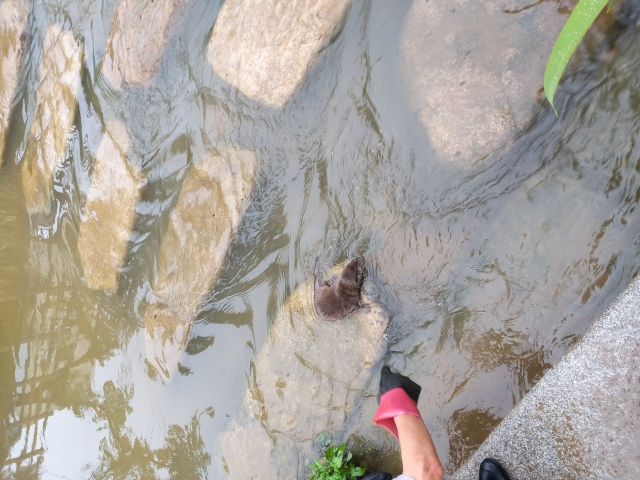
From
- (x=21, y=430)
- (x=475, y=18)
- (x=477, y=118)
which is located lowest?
(x=21, y=430)

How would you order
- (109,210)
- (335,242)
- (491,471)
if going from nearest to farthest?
1. (491,471)
2. (335,242)
3. (109,210)

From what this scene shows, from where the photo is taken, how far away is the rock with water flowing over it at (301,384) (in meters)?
2.92

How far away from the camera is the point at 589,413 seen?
2109 mm

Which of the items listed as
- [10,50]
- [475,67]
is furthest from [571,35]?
[10,50]

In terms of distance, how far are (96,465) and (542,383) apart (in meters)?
4.22

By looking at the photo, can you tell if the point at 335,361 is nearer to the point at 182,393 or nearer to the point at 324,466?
the point at 324,466

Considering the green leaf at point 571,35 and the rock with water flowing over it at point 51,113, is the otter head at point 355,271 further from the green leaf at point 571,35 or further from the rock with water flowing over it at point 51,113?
the rock with water flowing over it at point 51,113

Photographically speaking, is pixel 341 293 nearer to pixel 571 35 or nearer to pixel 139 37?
pixel 571 35

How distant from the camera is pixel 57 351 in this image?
448 centimetres

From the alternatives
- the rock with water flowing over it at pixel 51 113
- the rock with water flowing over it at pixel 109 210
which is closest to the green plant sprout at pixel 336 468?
the rock with water flowing over it at pixel 109 210

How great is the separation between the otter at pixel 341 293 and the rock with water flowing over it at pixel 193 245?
2.88 ft

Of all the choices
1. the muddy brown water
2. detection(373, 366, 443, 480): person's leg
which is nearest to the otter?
the muddy brown water

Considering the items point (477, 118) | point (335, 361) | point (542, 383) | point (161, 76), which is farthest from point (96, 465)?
point (477, 118)

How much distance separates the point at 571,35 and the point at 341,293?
1793 mm
